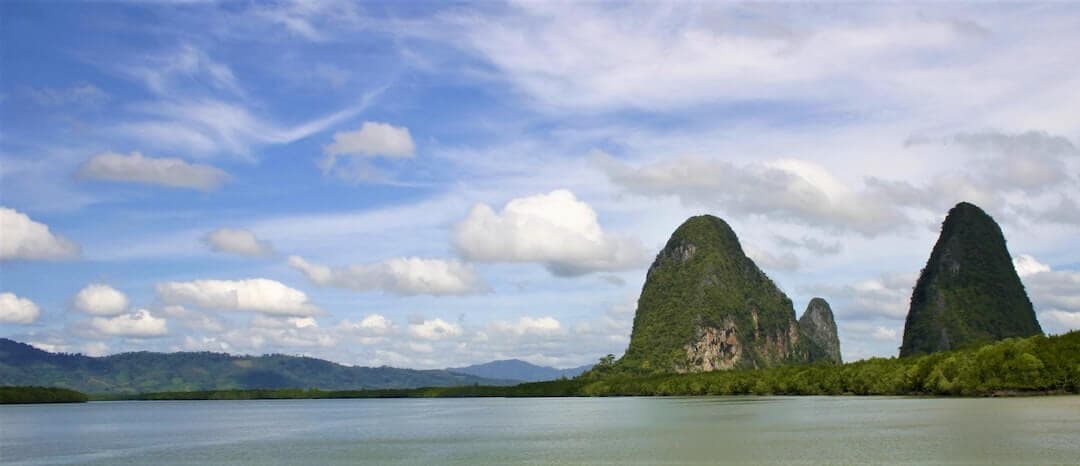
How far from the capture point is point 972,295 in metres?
191

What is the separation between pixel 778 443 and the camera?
52156 mm

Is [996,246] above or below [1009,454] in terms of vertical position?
above

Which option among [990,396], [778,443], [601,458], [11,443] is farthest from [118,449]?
[990,396]

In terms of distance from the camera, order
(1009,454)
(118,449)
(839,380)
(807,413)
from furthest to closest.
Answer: (839,380) < (807,413) < (118,449) < (1009,454)

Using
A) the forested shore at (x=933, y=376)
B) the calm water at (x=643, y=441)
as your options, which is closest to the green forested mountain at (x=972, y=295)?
the forested shore at (x=933, y=376)

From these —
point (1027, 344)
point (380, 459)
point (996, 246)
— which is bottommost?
point (380, 459)

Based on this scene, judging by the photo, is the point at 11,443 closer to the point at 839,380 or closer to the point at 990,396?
the point at 990,396

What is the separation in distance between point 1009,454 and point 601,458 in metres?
18.4

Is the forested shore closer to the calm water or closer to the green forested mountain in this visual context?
the calm water

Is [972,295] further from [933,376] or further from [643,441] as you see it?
[643,441]

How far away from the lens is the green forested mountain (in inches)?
7402

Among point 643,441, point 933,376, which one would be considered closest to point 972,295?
point 933,376

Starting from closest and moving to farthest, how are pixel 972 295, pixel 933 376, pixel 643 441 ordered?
pixel 643 441 < pixel 933 376 < pixel 972 295

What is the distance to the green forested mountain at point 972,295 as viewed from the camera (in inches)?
7402
